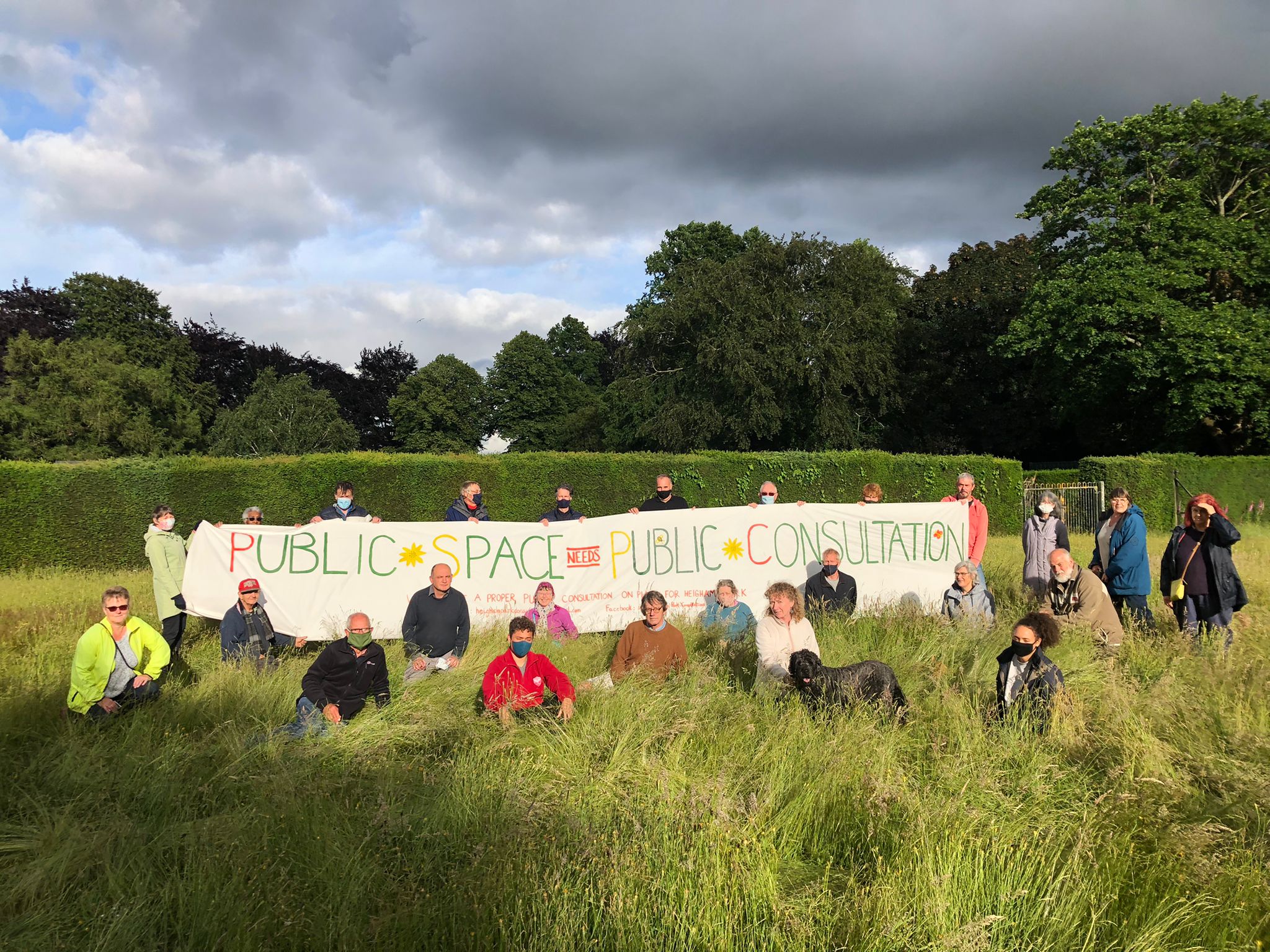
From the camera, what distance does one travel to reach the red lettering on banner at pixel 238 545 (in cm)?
874

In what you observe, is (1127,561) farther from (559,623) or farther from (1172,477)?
(1172,477)

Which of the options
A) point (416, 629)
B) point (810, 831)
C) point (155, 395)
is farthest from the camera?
point (155, 395)

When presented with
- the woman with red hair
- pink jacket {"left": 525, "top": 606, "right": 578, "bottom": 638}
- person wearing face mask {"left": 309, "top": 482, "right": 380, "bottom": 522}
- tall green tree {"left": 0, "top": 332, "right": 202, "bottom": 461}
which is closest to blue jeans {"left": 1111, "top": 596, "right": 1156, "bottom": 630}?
the woman with red hair

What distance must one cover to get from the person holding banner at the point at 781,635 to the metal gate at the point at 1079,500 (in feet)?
65.8

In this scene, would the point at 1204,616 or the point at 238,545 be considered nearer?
the point at 1204,616

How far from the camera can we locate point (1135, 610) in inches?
311

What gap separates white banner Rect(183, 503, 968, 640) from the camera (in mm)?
8750

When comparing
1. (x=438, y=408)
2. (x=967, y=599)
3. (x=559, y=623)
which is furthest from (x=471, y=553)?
(x=438, y=408)

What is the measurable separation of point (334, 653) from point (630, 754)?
8.32 ft

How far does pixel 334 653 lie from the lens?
5891 millimetres

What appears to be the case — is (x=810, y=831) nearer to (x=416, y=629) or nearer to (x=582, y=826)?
(x=582, y=826)

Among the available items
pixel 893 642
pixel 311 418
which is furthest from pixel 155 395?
pixel 893 642

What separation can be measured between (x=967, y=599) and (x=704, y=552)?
3.07 m

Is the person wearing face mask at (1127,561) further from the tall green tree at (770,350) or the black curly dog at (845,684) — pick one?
the tall green tree at (770,350)
